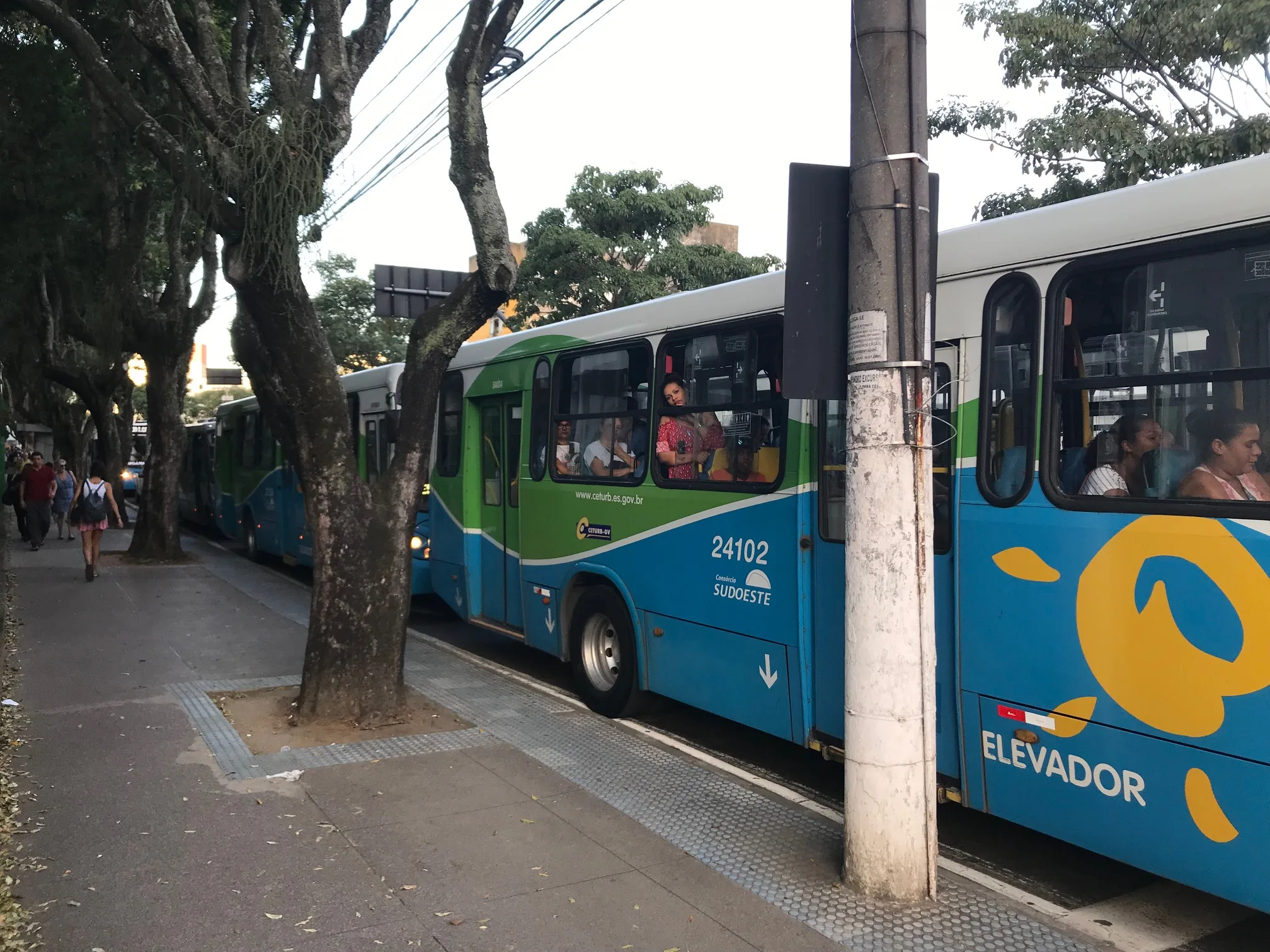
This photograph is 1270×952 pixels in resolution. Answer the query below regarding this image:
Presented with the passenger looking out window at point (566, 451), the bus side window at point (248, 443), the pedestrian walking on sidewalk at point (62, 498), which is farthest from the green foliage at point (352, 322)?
the passenger looking out window at point (566, 451)

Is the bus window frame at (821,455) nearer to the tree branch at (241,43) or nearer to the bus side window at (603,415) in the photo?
the bus side window at (603,415)

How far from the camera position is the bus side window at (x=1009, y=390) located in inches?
175

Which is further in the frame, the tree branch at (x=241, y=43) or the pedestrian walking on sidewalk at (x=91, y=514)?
the pedestrian walking on sidewalk at (x=91, y=514)

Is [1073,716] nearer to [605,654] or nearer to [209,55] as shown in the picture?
→ [605,654]

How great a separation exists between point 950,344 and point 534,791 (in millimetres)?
3226

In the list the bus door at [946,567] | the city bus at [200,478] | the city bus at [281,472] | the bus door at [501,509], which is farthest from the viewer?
the city bus at [200,478]

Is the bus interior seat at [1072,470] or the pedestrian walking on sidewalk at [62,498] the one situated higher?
the bus interior seat at [1072,470]

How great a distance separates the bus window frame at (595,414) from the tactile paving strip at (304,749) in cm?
192

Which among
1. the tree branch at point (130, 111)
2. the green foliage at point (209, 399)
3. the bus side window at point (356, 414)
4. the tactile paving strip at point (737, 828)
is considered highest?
the green foliage at point (209, 399)

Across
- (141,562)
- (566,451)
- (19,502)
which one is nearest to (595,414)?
(566,451)

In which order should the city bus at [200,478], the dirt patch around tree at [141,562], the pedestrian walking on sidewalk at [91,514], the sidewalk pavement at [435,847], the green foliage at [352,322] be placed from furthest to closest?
1. the green foliage at [352,322]
2. the city bus at [200,478]
3. the dirt patch around tree at [141,562]
4. the pedestrian walking on sidewalk at [91,514]
5. the sidewalk pavement at [435,847]

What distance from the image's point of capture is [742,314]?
6180 millimetres

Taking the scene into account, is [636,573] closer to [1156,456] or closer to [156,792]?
[156,792]

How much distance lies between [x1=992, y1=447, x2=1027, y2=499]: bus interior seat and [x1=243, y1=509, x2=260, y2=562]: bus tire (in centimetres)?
1553
